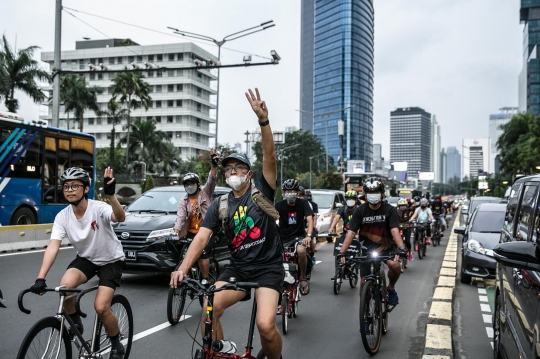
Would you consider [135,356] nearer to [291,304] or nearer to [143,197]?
[291,304]

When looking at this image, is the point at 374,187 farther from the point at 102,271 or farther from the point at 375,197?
the point at 102,271

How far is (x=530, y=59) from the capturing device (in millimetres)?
110688

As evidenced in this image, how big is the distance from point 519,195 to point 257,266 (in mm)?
2730

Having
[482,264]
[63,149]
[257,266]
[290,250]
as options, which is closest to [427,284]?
[482,264]

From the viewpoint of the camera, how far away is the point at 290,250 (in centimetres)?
800

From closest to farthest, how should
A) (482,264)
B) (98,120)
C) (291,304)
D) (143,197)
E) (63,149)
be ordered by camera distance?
1. (291,304)
2. (482,264)
3. (143,197)
4. (63,149)
5. (98,120)

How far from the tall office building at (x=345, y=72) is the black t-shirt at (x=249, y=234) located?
13463 centimetres

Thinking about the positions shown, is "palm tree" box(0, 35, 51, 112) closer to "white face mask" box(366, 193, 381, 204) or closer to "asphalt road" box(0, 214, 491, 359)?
"asphalt road" box(0, 214, 491, 359)

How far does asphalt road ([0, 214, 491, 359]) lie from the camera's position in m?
5.91

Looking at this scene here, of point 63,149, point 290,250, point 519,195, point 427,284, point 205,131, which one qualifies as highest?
point 205,131

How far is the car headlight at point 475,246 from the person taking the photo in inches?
401

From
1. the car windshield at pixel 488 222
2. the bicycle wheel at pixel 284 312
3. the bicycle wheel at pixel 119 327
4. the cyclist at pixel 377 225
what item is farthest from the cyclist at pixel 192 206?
the car windshield at pixel 488 222

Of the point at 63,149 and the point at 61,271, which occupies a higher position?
the point at 63,149

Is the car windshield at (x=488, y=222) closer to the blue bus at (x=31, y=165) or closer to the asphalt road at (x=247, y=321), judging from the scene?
the asphalt road at (x=247, y=321)
